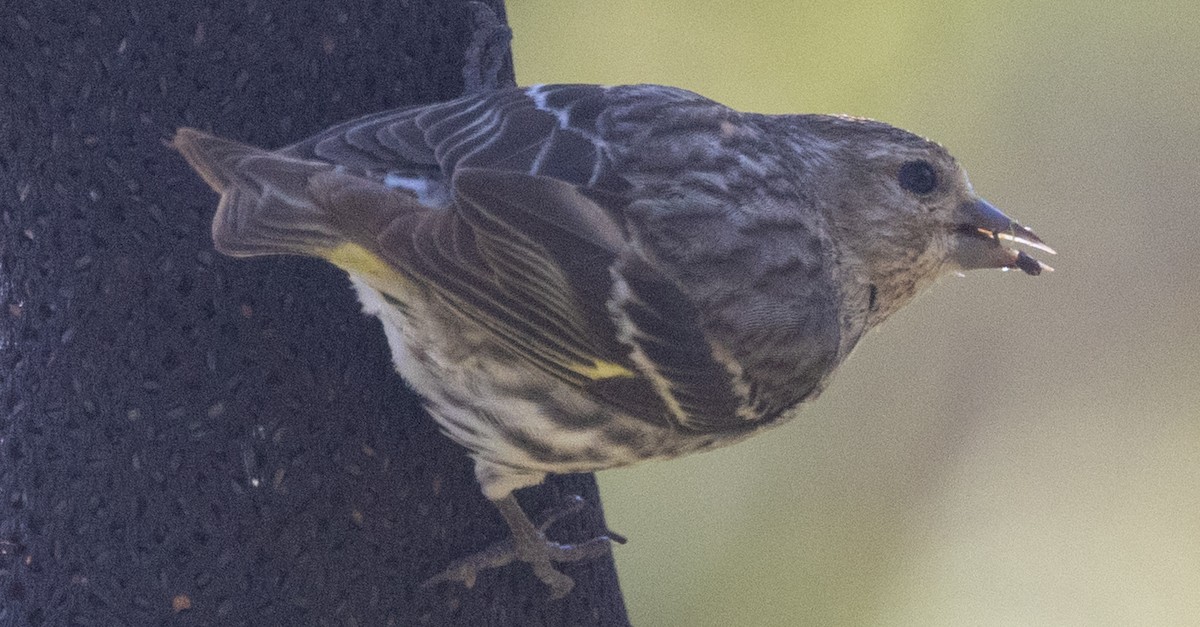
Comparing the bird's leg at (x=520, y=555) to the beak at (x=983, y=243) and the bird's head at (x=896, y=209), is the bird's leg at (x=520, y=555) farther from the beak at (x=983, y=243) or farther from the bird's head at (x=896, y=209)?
the beak at (x=983, y=243)

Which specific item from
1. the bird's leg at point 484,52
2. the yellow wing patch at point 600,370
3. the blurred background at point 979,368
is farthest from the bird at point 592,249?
the blurred background at point 979,368

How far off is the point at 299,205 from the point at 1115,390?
5659 mm

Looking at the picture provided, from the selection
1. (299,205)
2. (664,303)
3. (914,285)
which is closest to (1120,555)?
(914,285)

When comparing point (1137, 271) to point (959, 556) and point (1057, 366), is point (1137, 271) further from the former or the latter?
point (959, 556)

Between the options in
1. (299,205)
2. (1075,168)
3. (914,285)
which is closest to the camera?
(299,205)

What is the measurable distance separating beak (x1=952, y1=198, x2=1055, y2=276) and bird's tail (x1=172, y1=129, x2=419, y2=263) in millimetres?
1493

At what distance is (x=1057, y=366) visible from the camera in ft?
25.0

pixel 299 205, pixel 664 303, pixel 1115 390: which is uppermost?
pixel 299 205

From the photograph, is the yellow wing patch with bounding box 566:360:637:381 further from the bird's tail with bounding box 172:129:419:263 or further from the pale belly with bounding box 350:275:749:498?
the bird's tail with bounding box 172:129:419:263

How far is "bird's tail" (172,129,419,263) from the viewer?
9.17 feet

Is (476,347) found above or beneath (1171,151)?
above

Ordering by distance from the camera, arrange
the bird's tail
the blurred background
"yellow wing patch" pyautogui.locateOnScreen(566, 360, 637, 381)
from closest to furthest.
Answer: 1. the bird's tail
2. "yellow wing patch" pyautogui.locateOnScreen(566, 360, 637, 381)
3. the blurred background

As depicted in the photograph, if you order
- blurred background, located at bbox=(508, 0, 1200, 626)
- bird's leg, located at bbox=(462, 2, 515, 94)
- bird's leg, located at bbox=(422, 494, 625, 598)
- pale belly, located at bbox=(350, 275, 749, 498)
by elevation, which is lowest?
blurred background, located at bbox=(508, 0, 1200, 626)

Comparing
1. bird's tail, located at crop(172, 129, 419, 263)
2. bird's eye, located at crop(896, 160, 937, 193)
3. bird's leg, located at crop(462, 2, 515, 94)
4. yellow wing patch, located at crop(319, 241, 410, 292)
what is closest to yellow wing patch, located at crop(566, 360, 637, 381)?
yellow wing patch, located at crop(319, 241, 410, 292)
